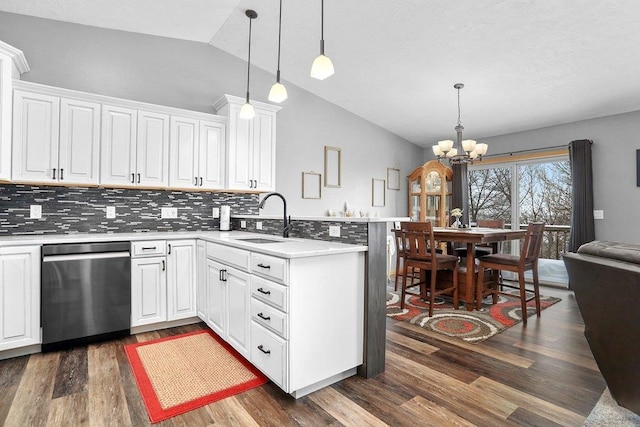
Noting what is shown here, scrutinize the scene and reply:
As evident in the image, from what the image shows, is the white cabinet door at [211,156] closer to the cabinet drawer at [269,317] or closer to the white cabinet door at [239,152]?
the white cabinet door at [239,152]

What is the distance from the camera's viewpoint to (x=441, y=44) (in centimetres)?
348

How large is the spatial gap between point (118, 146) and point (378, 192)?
395 cm

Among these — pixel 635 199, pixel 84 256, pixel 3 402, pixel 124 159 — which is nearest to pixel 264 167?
pixel 124 159

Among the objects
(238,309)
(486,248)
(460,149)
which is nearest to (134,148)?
(238,309)

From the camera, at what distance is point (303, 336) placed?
1.99 m

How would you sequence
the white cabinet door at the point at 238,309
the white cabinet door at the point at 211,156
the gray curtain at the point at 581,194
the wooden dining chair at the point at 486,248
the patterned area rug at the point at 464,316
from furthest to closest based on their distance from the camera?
1. the wooden dining chair at the point at 486,248
2. the gray curtain at the point at 581,194
3. the white cabinet door at the point at 211,156
4. the patterned area rug at the point at 464,316
5. the white cabinet door at the point at 238,309

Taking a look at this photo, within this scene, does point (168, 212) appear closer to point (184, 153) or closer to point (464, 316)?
point (184, 153)

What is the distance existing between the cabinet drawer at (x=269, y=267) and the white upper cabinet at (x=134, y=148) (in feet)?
6.16

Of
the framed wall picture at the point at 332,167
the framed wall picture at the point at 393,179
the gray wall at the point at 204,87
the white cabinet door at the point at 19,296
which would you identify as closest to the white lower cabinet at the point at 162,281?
the white cabinet door at the point at 19,296

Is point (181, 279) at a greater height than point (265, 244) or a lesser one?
lesser

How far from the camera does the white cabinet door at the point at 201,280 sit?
10.4 ft

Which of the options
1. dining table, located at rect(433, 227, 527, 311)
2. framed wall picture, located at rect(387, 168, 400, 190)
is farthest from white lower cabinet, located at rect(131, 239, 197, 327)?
framed wall picture, located at rect(387, 168, 400, 190)

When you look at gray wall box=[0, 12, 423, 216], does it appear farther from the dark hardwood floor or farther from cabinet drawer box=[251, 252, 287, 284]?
the dark hardwood floor

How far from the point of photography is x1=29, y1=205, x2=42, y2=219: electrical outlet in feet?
10.3
